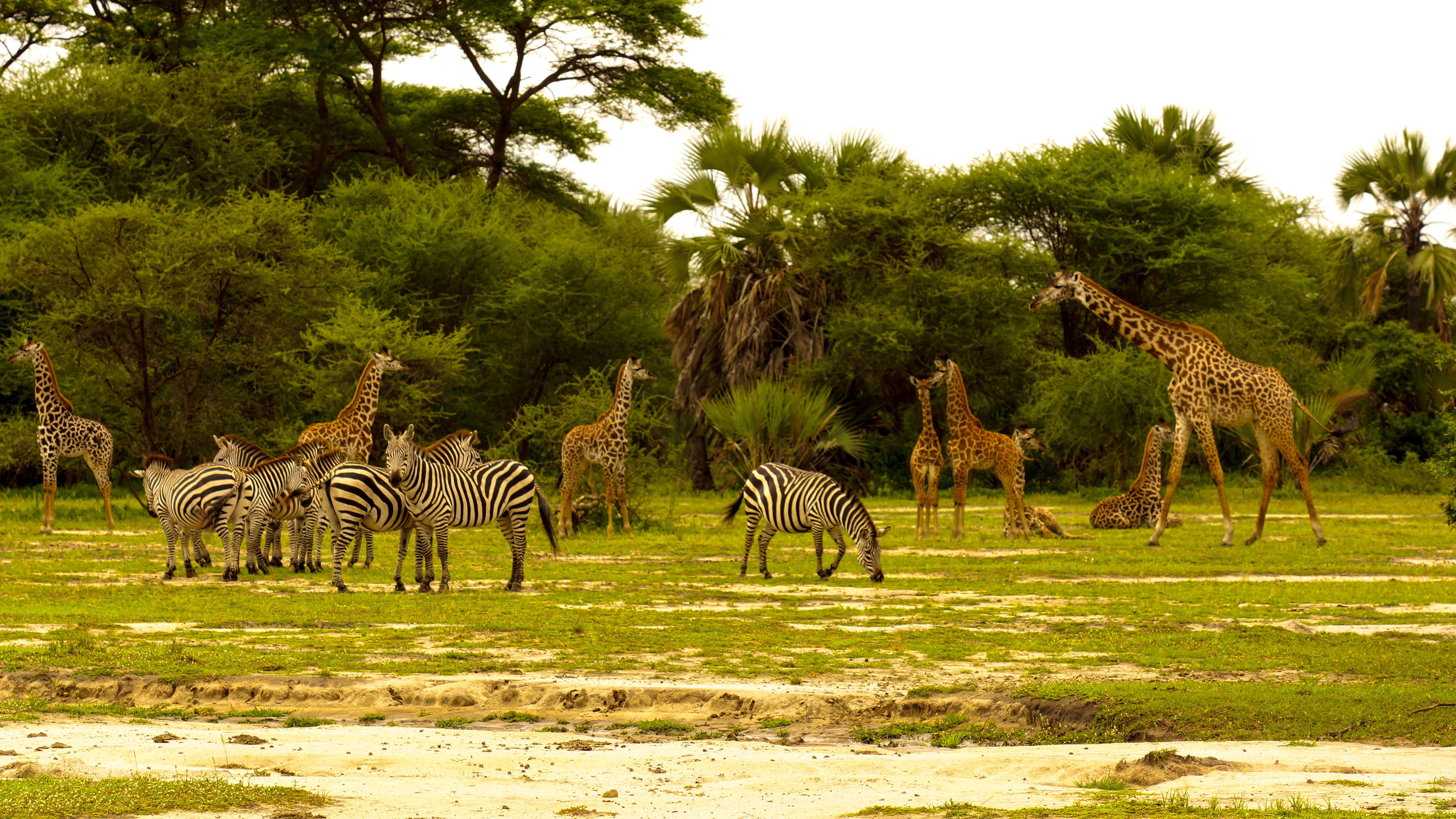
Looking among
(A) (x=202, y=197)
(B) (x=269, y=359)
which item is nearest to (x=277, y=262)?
(B) (x=269, y=359)

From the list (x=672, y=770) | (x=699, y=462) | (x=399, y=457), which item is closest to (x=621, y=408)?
(x=399, y=457)

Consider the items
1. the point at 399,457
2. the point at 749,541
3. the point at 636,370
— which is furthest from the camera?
the point at 636,370

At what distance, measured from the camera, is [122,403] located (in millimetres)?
27844

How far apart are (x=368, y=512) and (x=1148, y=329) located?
1212 centimetres

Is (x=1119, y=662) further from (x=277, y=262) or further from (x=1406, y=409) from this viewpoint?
(x=1406, y=409)

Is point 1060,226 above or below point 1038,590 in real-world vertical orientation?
above

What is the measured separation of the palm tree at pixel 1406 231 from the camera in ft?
126

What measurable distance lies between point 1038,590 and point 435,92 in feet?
112

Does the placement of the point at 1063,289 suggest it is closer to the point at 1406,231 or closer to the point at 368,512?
the point at 368,512

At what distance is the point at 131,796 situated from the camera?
603 centimetres

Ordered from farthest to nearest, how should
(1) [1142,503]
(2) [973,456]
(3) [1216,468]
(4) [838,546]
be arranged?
(1) [1142,503], (2) [973,456], (3) [1216,468], (4) [838,546]

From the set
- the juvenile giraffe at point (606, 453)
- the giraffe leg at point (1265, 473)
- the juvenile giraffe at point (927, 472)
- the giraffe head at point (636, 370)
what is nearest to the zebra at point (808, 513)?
the juvenile giraffe at point (927, 472)

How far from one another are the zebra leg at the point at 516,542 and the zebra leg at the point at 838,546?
3188mm

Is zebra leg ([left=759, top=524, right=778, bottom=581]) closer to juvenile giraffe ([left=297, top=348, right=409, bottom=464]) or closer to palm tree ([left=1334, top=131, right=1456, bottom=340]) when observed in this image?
juvenile giraffe ([left=297, top=348, right=409, bottom=464])
